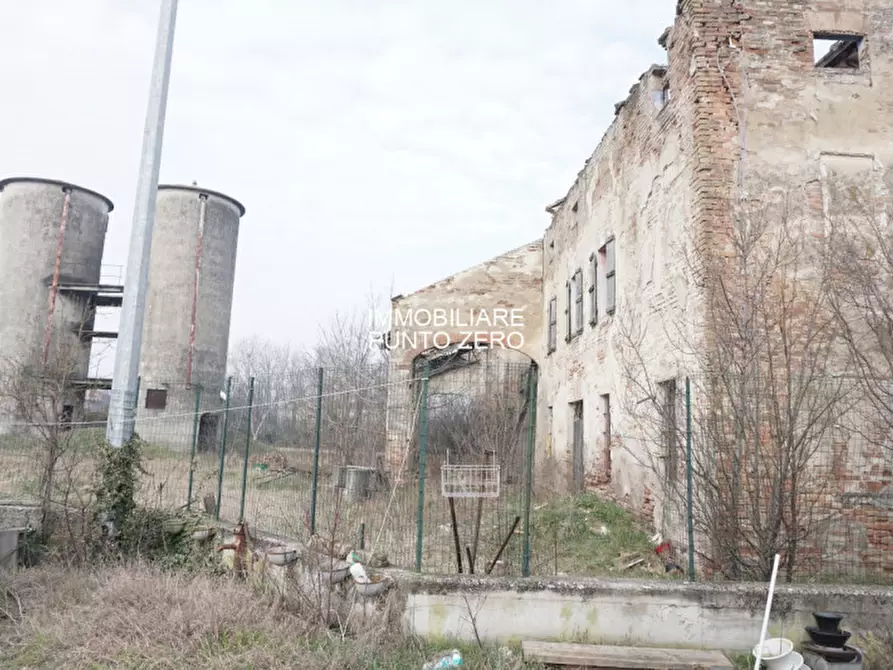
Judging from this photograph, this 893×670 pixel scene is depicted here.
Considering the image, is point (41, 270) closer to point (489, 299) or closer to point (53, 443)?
point (489, 299)

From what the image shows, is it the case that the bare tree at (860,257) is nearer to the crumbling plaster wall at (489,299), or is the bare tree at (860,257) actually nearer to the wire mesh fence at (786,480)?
the wire mesh fence at (786,480)

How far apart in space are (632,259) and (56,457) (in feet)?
28.6

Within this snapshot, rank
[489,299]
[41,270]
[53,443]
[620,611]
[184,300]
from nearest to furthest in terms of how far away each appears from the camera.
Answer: [620,611] < [53,443] < [489,299] < [41,270] < [184,300]

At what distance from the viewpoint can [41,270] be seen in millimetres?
20562

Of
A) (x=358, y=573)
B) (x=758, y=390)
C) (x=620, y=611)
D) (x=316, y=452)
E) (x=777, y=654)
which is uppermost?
(x=758, y=390)

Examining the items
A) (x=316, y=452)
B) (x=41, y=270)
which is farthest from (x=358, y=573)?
(x=41, y=270)

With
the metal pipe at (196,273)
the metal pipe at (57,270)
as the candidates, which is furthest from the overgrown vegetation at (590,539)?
the metal pipe at (57,270)

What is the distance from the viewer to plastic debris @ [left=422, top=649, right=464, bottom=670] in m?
4.38

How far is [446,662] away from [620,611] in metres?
1.48

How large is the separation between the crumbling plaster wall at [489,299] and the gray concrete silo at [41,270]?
11289 mm

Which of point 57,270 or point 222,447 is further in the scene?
point 57,270

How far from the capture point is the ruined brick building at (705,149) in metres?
7.52

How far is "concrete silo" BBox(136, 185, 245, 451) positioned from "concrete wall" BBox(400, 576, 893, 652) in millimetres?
17147

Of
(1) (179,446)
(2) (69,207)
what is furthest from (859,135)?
(2) (69,207)
